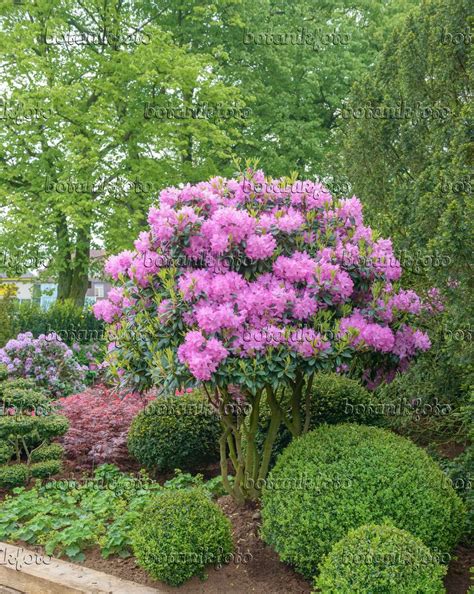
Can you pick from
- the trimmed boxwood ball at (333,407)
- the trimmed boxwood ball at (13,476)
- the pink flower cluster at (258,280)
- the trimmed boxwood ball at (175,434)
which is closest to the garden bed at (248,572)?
the trimmed boxwood ball at (333,407)

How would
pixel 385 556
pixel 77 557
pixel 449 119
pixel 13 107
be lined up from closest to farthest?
1. pixel 385 556
2. pixel 77 557
3. pixel 449 119
4. pixel 13 107

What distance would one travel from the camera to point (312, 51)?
65.2 feet

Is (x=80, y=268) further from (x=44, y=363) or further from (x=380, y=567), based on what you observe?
→ (x=380, y=567)

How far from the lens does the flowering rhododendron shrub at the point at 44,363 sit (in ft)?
35.9

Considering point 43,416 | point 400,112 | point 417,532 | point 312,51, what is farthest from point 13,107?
point 417,532

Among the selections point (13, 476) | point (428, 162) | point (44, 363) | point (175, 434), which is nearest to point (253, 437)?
point (175, 434)

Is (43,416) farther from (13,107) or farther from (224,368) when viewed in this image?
(13,107)

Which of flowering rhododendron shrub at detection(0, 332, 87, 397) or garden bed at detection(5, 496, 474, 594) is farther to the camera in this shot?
flowering rhododendron shrub at detection(0, 332, 87, 397)

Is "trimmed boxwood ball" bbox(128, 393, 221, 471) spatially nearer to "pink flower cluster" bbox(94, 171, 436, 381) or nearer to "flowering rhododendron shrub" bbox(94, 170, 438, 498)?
"flowering rhododendron shrub" bbox(94, 170, 438, 498)

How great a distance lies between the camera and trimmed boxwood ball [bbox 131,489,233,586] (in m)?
4.20

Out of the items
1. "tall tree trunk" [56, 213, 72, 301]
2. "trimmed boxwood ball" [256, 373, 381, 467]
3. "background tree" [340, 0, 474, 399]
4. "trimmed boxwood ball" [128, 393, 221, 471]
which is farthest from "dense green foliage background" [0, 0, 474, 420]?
"trimmed boxwood ball" [128, 393, 221, 471]

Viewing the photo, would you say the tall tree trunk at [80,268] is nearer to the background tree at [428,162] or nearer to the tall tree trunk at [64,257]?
the tall tree trunk at [64,257]

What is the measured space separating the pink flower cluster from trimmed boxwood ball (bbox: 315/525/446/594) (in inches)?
50.9

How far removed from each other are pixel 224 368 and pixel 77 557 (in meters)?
1.91
